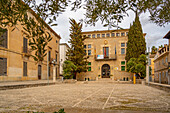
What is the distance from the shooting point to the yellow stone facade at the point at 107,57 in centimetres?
3594

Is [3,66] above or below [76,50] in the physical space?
below

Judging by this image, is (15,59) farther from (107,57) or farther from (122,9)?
(107,57)

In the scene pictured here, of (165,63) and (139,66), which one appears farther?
(165,63)

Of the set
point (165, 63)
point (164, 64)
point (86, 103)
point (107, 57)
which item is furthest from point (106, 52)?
point (86, 103)

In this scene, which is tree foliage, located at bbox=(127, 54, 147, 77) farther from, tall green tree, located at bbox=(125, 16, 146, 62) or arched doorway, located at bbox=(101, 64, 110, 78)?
arched doorway, located at bbox=(101, 64, 110, 78)

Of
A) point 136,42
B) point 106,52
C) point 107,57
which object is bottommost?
point 107,57

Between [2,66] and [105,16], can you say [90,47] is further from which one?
[105,16]

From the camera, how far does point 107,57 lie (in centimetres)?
3694

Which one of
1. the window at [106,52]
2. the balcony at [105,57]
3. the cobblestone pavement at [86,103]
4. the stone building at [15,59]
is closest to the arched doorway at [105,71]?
the balcony at [105,57]

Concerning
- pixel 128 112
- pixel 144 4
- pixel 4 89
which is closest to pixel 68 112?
pixel 128 112

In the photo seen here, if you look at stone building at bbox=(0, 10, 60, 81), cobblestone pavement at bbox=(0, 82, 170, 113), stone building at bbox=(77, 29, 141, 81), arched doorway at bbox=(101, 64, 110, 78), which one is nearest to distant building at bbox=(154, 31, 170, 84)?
stone building at bbox=(77, 29, 141, 81)

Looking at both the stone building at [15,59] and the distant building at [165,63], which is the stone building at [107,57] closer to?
Result: the distant building at [165,63]

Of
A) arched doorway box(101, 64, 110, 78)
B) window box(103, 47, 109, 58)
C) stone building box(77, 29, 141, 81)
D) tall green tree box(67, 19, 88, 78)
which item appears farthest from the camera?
window box(103, 47, 109, 58)

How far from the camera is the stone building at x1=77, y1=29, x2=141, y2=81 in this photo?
3594 cm
